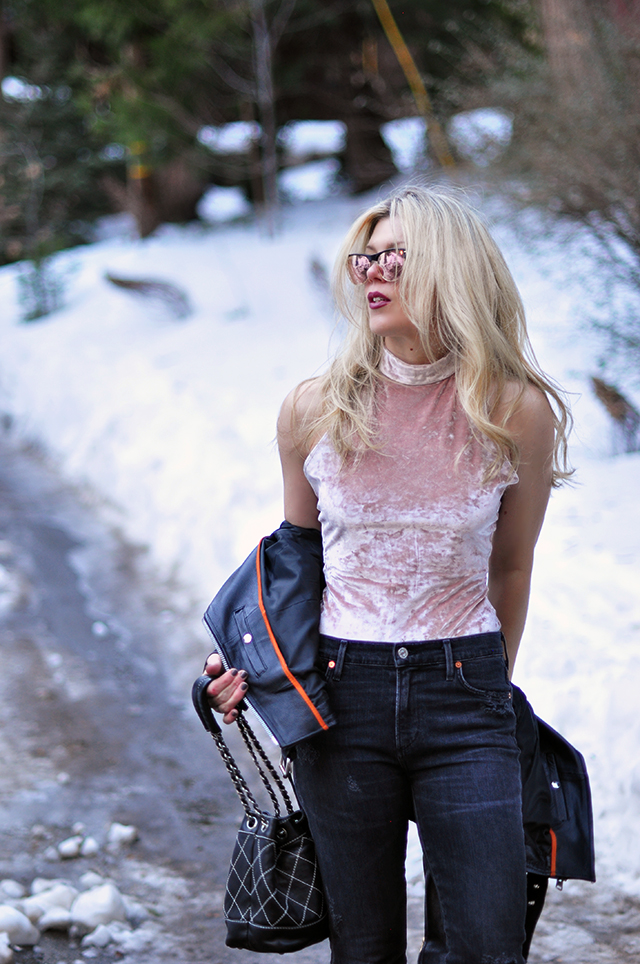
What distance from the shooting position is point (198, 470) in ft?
23.9

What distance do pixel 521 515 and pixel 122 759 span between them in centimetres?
287

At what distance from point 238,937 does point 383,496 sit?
102 cm

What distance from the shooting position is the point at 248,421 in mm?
7734

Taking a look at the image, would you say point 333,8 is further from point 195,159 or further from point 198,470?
point 198,470

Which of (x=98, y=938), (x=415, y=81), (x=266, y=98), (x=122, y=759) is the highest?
(x=415, y=81)

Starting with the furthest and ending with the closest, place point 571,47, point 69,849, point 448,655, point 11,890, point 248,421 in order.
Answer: point 571,47
point 248,421
point 69,849
point 11,890
point 448,655

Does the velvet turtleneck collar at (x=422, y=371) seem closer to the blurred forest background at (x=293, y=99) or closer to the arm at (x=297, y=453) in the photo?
the arm at (x=297, y=453)

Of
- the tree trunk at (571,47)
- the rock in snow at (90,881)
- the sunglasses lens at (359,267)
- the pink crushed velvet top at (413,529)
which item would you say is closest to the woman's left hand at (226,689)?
the pink crushed velvet top at (413,529)

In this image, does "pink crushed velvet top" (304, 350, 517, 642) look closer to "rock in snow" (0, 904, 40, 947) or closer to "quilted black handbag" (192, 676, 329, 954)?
"quilted black handbag" (192, 676, 329, 954)

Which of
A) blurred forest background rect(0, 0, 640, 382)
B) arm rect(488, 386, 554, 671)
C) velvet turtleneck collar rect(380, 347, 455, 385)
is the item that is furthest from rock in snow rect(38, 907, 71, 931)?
blurred forest background rect(0, 0, 640, 382)

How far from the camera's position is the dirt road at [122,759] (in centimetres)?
308

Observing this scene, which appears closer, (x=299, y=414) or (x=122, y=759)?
(x=299, y=414)

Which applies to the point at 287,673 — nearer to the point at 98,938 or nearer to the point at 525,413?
the point at 525,413

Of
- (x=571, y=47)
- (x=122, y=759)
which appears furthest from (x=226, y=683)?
(x=571, y=47)
